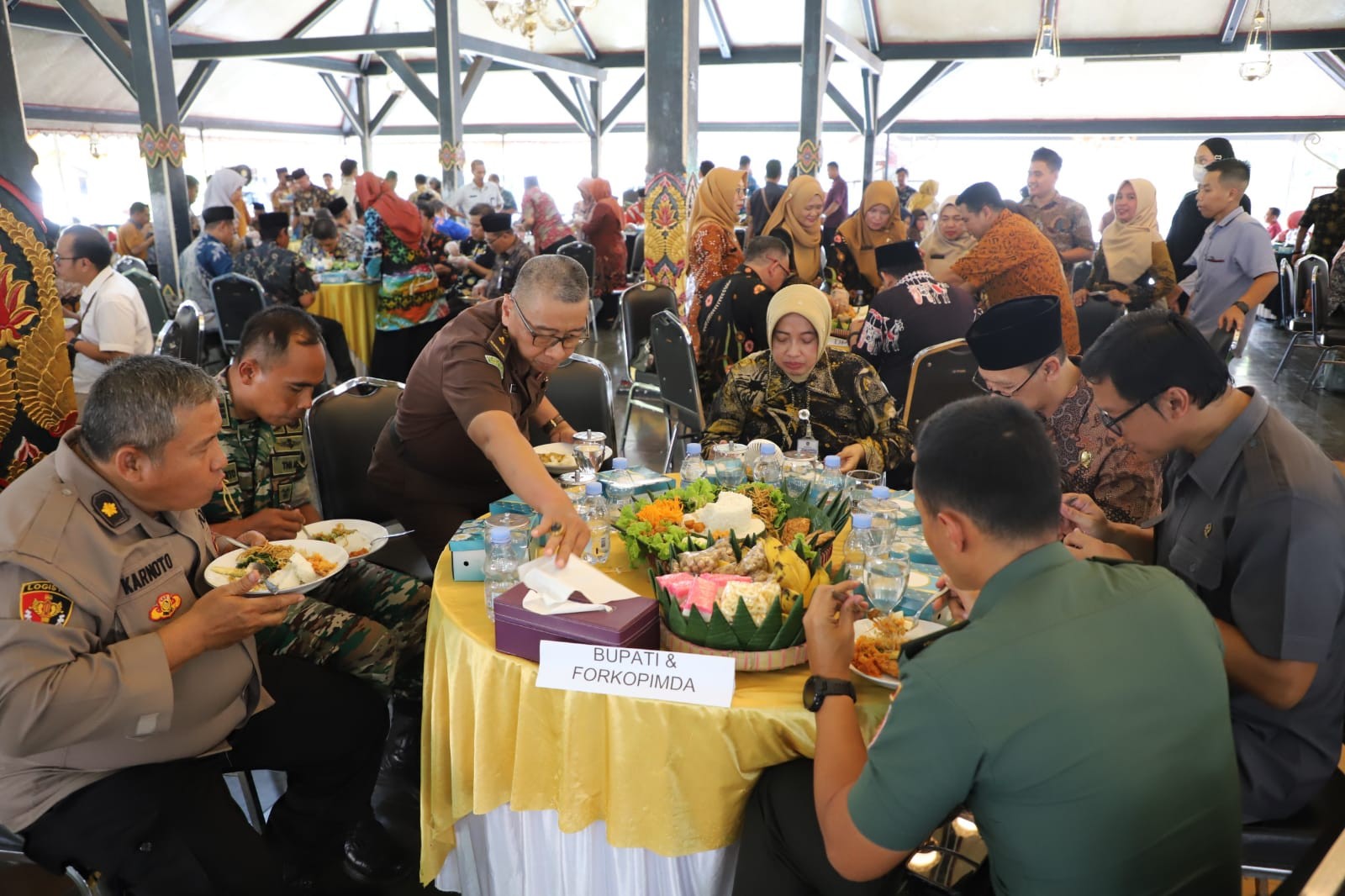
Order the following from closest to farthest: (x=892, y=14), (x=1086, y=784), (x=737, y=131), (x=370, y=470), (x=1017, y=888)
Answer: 1. (x=1086, y=784)
2. (x=1017, y=888)
3. (x=370, y=470)
4. (x=892, y=14)
5. (x=737, y=131)

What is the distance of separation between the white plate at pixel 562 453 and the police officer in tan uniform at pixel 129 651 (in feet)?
3.17

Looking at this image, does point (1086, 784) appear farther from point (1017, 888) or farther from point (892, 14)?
point (892, 14)

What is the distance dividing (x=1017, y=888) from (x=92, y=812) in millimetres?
1551

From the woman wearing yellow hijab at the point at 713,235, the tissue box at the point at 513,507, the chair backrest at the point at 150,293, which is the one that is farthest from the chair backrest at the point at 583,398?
the chair backrest at the point at 150,293

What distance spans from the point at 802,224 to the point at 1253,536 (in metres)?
4.52

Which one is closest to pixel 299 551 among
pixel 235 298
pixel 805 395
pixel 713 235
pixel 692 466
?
pixel 692 466

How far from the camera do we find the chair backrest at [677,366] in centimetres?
412

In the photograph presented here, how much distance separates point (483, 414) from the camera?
2.32 meters

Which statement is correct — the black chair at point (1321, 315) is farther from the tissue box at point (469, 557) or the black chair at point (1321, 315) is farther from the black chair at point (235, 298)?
the black chair at point (235, 298)

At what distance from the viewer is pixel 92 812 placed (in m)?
1.63

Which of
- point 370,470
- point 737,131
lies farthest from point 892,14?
point 370,470

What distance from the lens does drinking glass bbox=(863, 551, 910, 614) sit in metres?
1.83

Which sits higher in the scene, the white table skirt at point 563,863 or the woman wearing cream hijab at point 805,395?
the woman wearing cream hijab at point 805,395

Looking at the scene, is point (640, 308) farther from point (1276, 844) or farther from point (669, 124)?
point (1276, 844)
